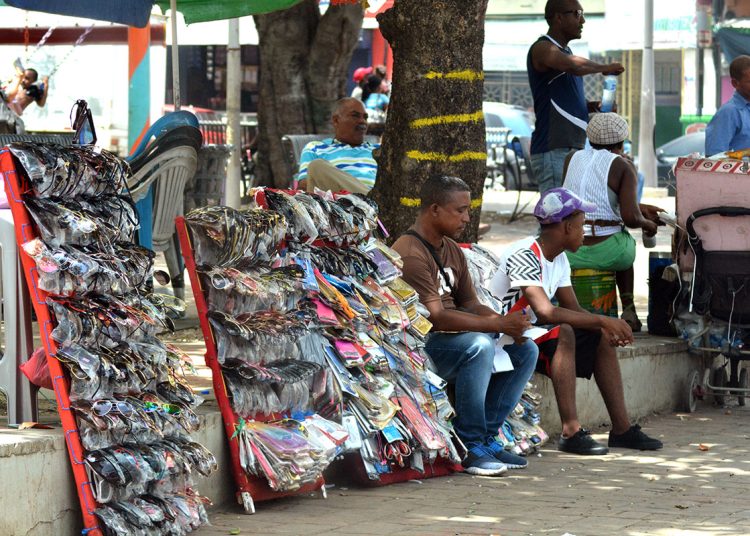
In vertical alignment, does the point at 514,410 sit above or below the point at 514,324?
below

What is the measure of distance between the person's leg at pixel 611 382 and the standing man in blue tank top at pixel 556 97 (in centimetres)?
211

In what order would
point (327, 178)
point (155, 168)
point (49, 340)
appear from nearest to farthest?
point (49, 340), point (155, 168), point (327, 178)

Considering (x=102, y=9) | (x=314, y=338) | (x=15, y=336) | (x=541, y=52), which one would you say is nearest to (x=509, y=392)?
(x=314, y=338)

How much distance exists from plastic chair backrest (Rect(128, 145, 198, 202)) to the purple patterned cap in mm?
2548

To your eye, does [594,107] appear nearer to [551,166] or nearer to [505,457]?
[551,166]

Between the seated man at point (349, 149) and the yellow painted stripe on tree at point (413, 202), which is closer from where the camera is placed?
the yellow painted stripe on tree at point (413, 202)

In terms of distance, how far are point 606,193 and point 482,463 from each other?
2.45 m

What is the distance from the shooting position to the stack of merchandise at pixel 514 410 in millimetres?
6953

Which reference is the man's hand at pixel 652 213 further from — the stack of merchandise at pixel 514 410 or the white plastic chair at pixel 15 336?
the white plastic chair at pixel 15 336

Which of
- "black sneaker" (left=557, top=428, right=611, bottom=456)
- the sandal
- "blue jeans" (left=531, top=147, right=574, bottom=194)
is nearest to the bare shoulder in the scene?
"blue jeans" (left=531, top=147, right=574, bottom=194)

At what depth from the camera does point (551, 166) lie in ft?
30.2

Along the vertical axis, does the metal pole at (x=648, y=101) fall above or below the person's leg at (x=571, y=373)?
above

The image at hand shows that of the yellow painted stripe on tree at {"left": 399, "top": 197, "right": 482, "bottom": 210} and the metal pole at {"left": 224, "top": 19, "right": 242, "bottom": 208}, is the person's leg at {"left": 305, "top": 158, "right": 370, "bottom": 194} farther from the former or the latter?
the metal pole at {"left": 224, "top": 19, "right": 242, "bottom": 208}

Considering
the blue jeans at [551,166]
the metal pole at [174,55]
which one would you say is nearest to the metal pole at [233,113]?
the metal pole at [174,55]
